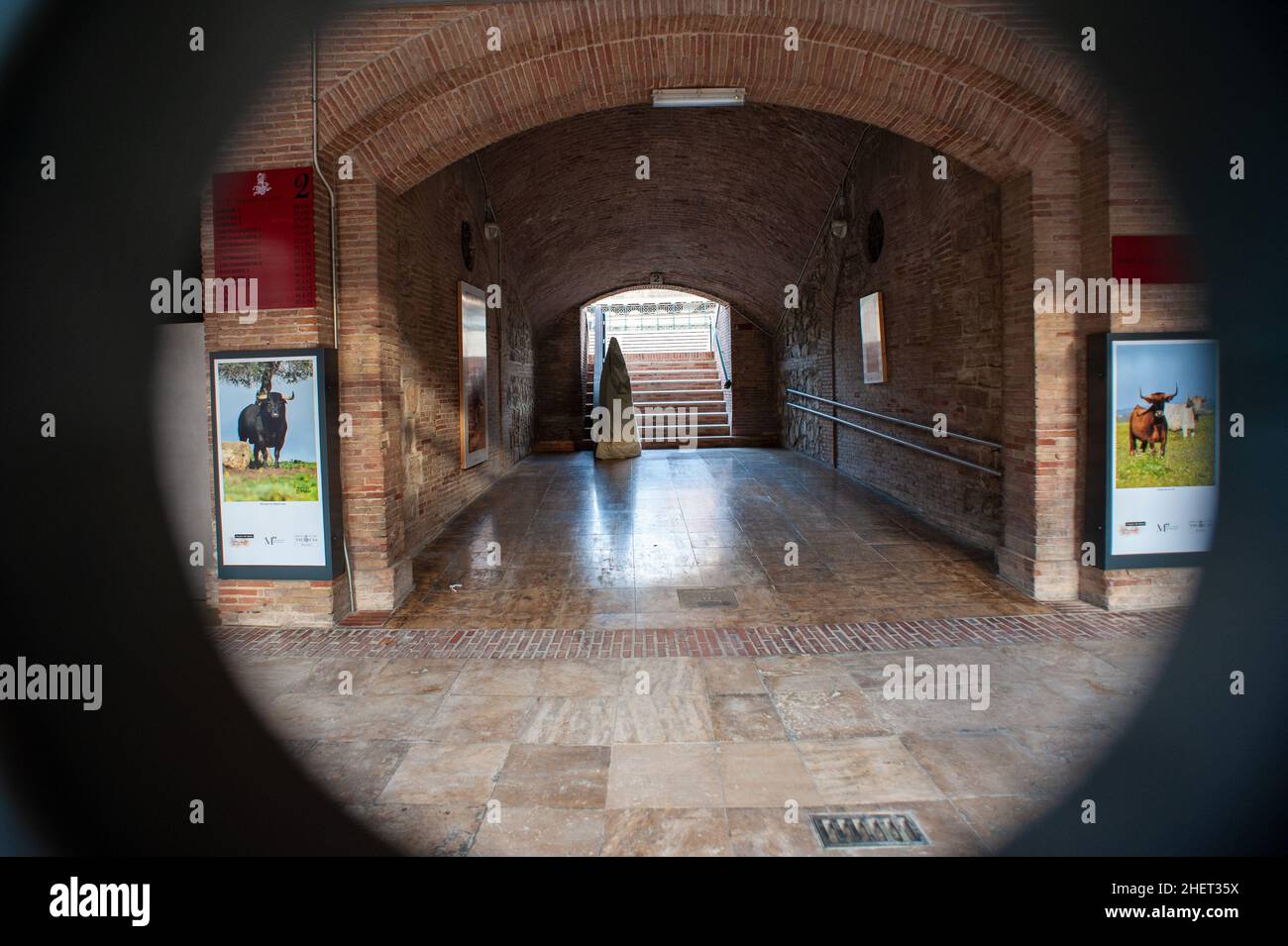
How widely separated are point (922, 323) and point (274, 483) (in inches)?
277

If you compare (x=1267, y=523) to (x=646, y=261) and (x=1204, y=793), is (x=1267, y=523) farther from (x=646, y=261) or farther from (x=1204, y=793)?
(x=646, y=261)

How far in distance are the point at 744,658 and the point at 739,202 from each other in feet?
35.4

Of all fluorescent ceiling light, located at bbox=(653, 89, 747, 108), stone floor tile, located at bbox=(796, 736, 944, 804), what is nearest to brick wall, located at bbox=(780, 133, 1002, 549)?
fluorescent ceiling light, located at bbox=(653, 89, 747, 108)

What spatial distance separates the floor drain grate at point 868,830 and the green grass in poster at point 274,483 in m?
4.28

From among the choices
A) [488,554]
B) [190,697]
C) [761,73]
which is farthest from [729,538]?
[190,697]

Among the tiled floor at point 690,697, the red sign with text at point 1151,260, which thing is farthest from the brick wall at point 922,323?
the red sign with text at point 1151,260

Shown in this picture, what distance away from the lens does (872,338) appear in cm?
1087

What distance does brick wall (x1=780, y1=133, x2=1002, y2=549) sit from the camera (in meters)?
7.64

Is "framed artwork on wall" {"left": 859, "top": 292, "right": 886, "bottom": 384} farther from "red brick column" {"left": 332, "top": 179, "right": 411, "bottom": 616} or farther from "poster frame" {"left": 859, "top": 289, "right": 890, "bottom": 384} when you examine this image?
"red brick column" {"left": 332, "top": 179, "right": 411, "bottom": 616}

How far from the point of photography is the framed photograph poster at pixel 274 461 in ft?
19.1

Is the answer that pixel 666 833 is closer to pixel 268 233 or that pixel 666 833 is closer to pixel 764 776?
pixel 764 776

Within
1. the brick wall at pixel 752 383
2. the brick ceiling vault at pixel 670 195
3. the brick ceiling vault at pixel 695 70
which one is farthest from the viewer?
the brick wall at pixel 752 383

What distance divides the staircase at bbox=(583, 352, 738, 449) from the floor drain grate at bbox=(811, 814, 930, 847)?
14949 millimetres

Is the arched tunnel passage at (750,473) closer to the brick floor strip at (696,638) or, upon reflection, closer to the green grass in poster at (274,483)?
the brick floor strip at (696,638)
